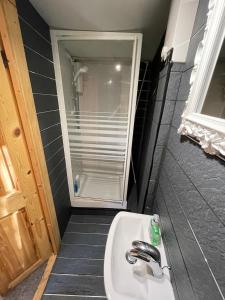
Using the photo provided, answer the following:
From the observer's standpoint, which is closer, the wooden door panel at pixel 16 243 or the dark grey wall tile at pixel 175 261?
the dark grey wall tile at pixel 175 261

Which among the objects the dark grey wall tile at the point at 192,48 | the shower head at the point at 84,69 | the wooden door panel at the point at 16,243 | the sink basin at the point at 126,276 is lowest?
the wooden door panel at the point at 16,243

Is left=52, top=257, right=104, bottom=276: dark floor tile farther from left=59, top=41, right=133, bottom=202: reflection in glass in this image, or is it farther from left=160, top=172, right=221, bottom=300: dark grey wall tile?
left=160, top=172, right=221, bottom=300: dark grey wall tile

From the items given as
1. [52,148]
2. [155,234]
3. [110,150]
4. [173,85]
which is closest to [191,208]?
[155,234]

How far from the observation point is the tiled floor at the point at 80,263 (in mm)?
1128

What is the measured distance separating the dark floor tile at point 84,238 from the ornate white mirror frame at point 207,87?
1513 mm

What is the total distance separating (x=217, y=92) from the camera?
457 mm

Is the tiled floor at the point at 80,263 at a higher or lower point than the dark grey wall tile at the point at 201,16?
lower

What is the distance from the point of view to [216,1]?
17.1 inches

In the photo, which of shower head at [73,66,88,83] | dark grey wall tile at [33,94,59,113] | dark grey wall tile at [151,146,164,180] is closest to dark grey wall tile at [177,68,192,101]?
dark grey wall tile at [151,146,164,180]

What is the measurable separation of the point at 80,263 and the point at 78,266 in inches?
1.1

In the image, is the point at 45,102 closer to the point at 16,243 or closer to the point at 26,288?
the point at 16,243

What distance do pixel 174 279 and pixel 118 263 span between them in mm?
268

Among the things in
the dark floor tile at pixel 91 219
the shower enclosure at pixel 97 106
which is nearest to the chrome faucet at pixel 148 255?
the shower enclosure at pixel 97 106

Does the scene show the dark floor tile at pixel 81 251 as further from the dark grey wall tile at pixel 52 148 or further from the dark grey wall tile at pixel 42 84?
the dark grey wall tile at pixel 42 84
